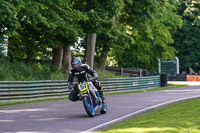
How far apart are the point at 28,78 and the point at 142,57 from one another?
32.5 m

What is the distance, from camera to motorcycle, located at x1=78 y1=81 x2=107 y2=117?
1216 cm

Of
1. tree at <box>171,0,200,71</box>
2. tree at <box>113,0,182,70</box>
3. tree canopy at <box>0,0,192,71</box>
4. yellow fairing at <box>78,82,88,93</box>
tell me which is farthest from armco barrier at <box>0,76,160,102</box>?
tree at <box>171,0,200,71</box>

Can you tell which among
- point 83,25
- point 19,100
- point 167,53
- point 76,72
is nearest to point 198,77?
point 167,53

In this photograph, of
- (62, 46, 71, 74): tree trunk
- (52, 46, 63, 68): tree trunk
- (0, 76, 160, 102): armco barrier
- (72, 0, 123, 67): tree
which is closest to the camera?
(0, 76, 160, 102): armco barrier

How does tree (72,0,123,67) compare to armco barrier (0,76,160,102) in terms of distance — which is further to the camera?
tree (72,0,123,67)

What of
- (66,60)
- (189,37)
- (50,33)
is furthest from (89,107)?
(189,37)

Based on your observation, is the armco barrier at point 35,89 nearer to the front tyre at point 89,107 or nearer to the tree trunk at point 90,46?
the tree trunk at point 90,46

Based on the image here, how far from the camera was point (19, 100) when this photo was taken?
19453mm

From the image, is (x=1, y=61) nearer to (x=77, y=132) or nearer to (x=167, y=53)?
(x=77, y=132)

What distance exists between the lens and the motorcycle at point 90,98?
12.2m

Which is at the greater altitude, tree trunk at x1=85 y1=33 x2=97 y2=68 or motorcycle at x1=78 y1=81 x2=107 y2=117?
tree trunk at x1=85 y1=33 x2=97 y2=68

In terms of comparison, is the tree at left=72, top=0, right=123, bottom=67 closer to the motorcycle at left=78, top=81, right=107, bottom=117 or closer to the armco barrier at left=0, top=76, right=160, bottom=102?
the armco barrier at left=0, top=76, right=160, bottom=102

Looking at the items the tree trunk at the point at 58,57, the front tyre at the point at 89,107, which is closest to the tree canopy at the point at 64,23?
the tree trunk at the point at 58,57

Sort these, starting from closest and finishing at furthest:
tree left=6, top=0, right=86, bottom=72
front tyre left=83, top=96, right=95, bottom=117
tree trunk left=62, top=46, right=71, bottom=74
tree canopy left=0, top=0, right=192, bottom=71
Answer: front tyre left=83, top=96, right=95, bottom=117, tree canopy left=0, top=0, right=192, bottom=71, tree left=6, top=0, right=86, bottom=72, tree trunk left=62, top=46, right=71, bottom=74
